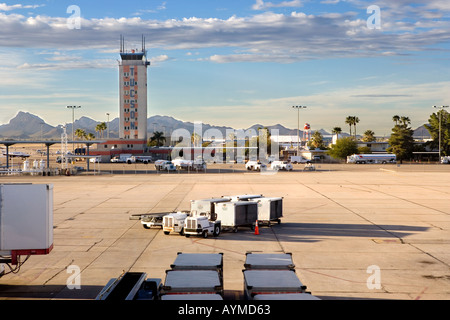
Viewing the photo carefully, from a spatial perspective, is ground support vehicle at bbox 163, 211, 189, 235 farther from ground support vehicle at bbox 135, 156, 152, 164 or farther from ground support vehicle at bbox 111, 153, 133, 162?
ground support vehicle at bbox 111, 153, 133, 162

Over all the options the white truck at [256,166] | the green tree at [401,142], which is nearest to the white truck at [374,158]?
the green tree at [401,142]

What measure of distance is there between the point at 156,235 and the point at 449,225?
65.7 ft

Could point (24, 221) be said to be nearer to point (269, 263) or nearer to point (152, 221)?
point (269, 263)

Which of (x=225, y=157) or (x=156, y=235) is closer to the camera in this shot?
(x=156, y=235)

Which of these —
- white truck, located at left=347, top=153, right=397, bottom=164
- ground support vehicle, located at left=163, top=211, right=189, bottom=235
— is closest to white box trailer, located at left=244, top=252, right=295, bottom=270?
ground support vehicle, located at left=163, top=211, right=189, bottom=235

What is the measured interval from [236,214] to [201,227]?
3059 mm

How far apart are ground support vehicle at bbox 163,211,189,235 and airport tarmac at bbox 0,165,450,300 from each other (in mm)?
429


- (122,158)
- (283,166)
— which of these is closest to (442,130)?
(283,166)

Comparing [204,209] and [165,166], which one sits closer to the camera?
→ [204,209]

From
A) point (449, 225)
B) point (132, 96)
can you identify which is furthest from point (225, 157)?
point (449, 225)

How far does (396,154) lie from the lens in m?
150

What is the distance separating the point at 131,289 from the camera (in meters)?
11.5
